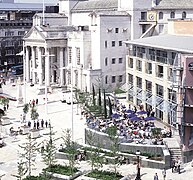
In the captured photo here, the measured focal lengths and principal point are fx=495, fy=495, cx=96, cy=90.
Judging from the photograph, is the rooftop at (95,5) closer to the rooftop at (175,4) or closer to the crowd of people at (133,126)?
the rooftop at (175,4)

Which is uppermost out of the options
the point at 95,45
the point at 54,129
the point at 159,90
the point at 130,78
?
the point at 95,45

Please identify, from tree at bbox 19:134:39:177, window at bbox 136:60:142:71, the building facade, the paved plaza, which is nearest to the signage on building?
the building facade

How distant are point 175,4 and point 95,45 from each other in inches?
634

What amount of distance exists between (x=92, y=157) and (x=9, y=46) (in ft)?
296

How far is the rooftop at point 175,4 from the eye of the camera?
8769 cm

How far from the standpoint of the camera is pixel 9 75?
379 feet

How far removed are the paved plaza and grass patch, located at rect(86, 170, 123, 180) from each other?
6.71ft

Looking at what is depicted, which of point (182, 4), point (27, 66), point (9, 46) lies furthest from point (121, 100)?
point (9, 46)

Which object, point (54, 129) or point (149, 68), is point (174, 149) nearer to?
point (54, 129)

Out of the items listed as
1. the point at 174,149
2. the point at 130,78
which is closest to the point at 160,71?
the point at 130,78

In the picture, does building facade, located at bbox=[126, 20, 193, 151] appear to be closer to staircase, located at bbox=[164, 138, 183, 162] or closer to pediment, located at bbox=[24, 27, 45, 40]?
staircase, located at bbox=[164, 138, 183, 162]

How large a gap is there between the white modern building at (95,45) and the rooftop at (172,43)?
2051cm

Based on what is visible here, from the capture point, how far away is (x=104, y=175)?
39906mm

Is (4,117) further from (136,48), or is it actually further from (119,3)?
(119,3)
